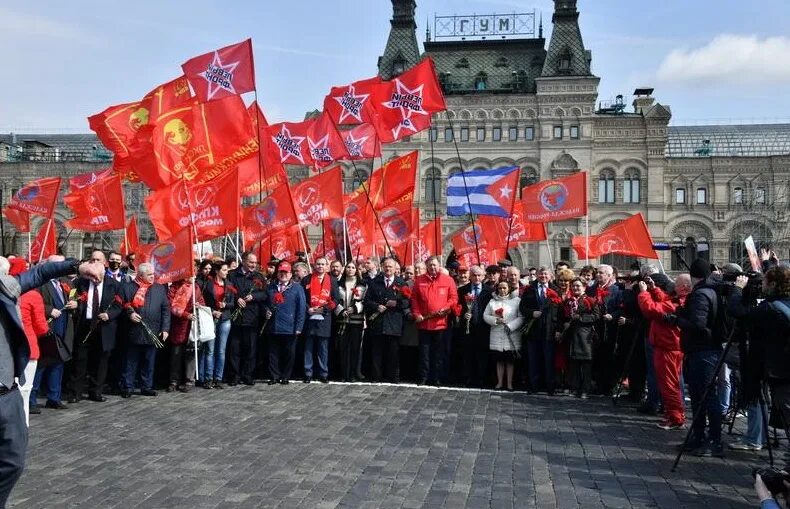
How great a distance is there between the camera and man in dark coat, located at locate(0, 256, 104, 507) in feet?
13.3

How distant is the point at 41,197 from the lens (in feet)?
60.2

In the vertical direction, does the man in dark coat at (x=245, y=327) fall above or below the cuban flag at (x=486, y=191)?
below

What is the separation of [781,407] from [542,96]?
4495cm

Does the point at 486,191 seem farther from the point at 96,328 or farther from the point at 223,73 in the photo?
the point at 96,328

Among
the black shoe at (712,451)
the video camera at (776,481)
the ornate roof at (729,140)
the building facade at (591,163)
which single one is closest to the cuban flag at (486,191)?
the black shoe at (712,451)

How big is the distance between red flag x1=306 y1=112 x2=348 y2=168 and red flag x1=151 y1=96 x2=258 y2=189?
91.0 inches

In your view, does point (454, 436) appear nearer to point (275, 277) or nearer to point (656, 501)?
point (656, 501)

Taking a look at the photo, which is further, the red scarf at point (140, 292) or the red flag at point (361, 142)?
the red flag at point (361, 142)

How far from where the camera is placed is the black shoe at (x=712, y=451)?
714 cm

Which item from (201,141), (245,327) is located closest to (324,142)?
(201,141)

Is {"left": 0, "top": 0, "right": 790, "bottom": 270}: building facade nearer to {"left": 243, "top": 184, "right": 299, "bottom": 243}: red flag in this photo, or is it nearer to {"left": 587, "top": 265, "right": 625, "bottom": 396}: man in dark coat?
{"left": 243, "top": 184, "right": 299, "bottom": 243}: red flag

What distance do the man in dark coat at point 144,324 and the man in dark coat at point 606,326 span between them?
20.6ft

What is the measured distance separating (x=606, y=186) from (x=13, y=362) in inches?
1857

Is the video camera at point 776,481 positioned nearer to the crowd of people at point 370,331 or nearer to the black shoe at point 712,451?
the black shoe at point 712,451
